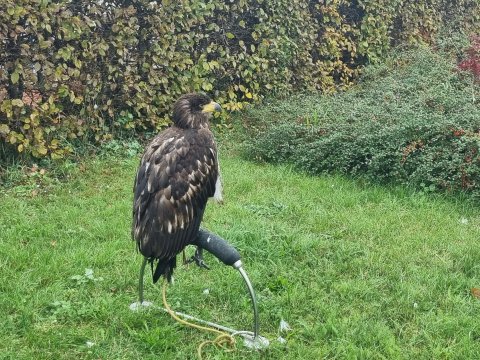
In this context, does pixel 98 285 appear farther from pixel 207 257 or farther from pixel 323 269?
pixel 323 269

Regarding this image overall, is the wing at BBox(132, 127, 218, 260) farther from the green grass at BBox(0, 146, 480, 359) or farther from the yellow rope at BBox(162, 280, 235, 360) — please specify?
the green grass at BBox(0, 146, 480, 359)

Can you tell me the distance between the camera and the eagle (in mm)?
3297

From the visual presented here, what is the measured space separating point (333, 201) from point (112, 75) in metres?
2.90

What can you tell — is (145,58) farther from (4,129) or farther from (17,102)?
(4,129)

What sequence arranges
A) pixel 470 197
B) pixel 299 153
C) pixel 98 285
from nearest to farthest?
pixel 98 285
pixel 470 197
pixel 299 153

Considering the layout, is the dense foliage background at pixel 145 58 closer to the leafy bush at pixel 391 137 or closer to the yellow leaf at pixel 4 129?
the yellow leaf at pixel 4 129

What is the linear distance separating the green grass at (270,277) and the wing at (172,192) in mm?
621

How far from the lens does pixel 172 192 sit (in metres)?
3.32

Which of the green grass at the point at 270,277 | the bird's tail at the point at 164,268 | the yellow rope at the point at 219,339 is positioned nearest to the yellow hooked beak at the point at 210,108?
the bird's tail at the point at 164,268

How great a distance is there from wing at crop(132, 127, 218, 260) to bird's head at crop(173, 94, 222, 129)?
0.42ft

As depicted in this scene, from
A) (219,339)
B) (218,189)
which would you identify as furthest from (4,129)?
(219,339)

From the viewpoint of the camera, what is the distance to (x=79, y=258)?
14.3 ft

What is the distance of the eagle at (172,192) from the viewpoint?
3297 mm

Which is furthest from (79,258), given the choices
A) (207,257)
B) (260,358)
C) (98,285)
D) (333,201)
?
(333,201)
